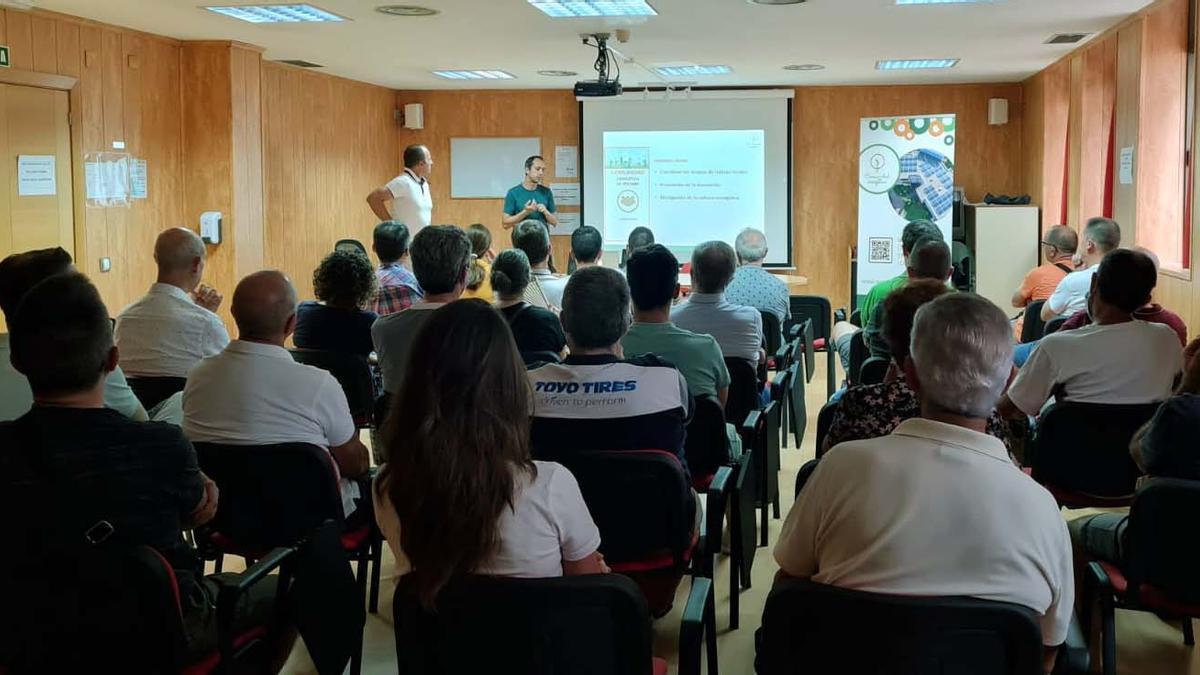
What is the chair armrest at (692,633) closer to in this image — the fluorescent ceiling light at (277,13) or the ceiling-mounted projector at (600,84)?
the fluorescent ceiling light at (277,13)

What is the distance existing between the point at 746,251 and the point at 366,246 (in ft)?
19.8

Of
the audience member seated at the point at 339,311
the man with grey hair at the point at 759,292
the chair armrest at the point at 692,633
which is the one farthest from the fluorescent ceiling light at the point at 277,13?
the chair armrest at the point at 692,633

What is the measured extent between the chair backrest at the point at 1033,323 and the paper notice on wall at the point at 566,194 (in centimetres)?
640

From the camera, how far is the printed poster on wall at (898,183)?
10.4 metres

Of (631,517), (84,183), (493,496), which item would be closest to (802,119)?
(84,183)

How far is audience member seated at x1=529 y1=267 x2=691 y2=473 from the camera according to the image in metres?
2.78

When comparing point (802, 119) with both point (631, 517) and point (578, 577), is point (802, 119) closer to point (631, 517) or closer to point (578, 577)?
point (631, 517)

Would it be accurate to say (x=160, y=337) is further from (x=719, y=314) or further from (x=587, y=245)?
(x=587, y=245)

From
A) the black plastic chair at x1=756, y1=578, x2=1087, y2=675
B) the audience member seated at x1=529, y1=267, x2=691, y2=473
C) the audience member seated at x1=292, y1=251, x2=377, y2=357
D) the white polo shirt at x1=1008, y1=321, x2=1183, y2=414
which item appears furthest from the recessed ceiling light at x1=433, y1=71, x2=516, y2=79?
the black plastic chair at x1=756, y1=578, x2=1087, y2=675

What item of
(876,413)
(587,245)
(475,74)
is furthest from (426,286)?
(475,74)

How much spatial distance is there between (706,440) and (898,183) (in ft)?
25.2

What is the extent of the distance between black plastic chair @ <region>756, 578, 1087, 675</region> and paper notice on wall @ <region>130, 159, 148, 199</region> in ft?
24.0

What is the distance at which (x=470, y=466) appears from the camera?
1.86 m

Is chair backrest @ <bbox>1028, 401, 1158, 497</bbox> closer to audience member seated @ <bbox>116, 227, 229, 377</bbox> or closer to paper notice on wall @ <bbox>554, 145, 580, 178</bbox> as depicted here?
audience member seated @ <bbox>116, 227, 229, 377</bbox>
